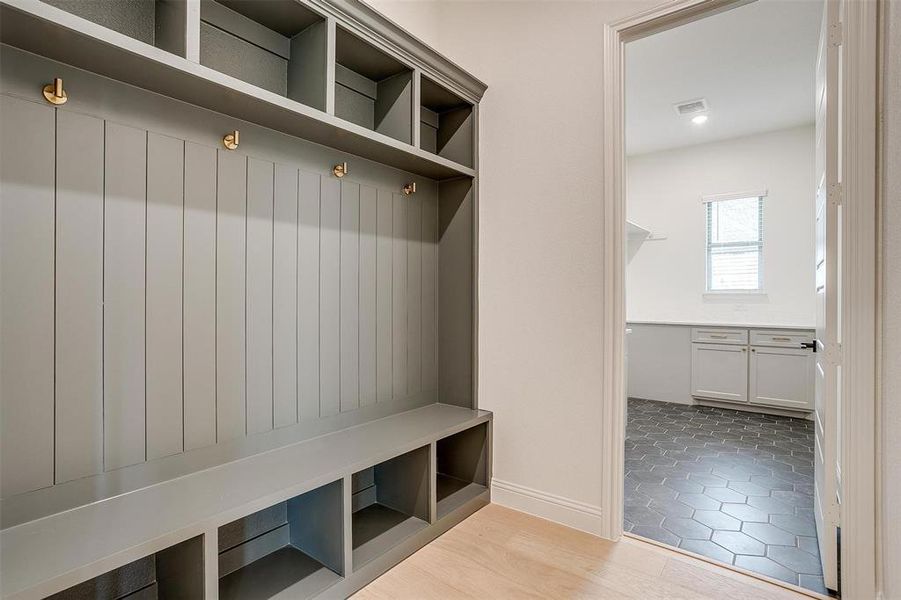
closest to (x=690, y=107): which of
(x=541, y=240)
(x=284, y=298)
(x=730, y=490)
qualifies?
(x=541, y=240)

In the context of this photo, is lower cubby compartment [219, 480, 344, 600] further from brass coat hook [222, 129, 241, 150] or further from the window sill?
the window sill

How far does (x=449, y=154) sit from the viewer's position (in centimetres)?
258

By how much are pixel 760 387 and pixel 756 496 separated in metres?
2.27

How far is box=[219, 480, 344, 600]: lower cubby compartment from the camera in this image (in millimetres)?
1598

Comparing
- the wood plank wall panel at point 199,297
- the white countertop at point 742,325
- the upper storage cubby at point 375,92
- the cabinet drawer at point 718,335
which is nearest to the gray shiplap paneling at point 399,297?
the upper storage cubby at point 375,92

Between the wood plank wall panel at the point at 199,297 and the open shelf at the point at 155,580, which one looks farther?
the wood plank wall panel at the point at 199,297

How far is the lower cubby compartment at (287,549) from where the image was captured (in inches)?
62.9

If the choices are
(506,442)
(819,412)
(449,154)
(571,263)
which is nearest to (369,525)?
(506,442)

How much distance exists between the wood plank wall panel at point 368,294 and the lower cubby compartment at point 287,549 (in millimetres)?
561

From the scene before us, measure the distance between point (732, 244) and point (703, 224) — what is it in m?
0.38

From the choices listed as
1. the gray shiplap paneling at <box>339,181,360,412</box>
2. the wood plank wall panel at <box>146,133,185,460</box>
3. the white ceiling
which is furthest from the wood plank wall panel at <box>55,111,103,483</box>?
the white ceiling

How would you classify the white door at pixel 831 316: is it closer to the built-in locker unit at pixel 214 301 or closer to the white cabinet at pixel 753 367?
the built-in locker unit at pixel 214 301

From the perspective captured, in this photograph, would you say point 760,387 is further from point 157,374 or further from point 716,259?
point 157,374

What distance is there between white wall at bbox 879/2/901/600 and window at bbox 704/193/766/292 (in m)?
4.00
